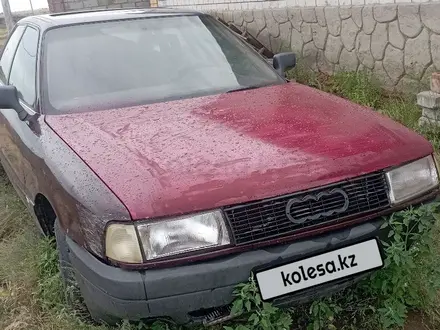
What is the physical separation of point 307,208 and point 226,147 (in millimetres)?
443

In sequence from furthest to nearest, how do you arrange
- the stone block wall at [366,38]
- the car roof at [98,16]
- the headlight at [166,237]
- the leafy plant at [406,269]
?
the stone block wall at [366,38] → the car roof at [98,16] → the leafy plant at [406,269] → the headlight at [166,237]

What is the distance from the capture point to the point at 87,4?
12008 mm

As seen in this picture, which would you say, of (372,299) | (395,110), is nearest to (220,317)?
(372,299)

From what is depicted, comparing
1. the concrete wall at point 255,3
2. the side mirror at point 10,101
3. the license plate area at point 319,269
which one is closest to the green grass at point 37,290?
the license plate area at point 319,269

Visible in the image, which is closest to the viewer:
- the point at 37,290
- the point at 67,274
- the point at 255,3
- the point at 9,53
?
the point at 67,274

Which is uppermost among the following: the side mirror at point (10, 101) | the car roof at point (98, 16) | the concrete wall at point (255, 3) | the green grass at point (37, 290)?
the car roof at point (98, 16)

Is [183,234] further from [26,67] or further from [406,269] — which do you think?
[26,67]

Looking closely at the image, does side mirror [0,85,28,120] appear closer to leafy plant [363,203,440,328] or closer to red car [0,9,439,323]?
red car [0,9,439,323]

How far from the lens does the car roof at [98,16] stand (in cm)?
347

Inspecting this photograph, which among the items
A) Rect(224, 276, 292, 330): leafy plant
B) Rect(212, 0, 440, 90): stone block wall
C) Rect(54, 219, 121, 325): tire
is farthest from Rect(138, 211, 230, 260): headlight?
Rect(212, 0, 440, 90): stone block wall

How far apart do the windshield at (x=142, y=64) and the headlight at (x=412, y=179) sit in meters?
1.21

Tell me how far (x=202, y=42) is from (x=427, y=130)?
6.55 ft

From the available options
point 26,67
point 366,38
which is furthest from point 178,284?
point 366,38

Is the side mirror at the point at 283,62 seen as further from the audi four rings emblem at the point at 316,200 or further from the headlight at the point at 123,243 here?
the headlight at the point at 123,243
